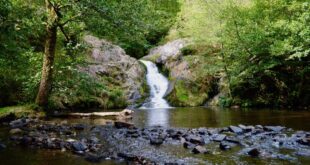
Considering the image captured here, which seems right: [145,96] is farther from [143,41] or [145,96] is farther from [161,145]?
[161,145]

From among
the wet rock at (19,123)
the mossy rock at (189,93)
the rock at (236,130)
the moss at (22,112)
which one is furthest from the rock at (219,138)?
the mossy rock at (189,93)

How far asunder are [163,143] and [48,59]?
817 centimetres

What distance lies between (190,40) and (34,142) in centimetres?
2579

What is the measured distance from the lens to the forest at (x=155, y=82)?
33.0 feet

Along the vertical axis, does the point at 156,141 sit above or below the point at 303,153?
above

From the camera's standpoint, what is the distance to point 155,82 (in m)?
32.0

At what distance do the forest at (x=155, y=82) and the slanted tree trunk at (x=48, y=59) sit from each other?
0.16 feet

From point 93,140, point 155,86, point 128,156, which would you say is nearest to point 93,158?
point 128,156

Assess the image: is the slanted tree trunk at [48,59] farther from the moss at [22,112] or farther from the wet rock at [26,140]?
the wet rock at [26,140]

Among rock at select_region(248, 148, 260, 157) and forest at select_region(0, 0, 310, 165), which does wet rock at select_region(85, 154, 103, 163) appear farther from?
rock at select_region(248, 148, 260, 157)

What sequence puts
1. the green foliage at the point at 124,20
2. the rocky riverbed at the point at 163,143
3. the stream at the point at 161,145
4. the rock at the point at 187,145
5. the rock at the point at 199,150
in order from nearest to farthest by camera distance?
1. the stream at the point at 161,145
2. the rocky riverbed at the point at 163,143
3. the rock at the point at 199,150
4. the rock at the point at 187,145
5. the green foliage at the point at 124,20

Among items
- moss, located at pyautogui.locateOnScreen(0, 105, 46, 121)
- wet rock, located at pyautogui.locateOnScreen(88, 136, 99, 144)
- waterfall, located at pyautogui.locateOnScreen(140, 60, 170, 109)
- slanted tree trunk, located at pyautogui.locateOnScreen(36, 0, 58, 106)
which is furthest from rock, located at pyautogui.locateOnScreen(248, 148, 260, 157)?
waterfall, located at pyautogui.locateOnScreen(140, 60, 170, 109)

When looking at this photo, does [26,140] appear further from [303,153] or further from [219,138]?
[303,153]

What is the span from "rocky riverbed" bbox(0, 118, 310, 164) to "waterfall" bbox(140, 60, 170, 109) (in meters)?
13.9
